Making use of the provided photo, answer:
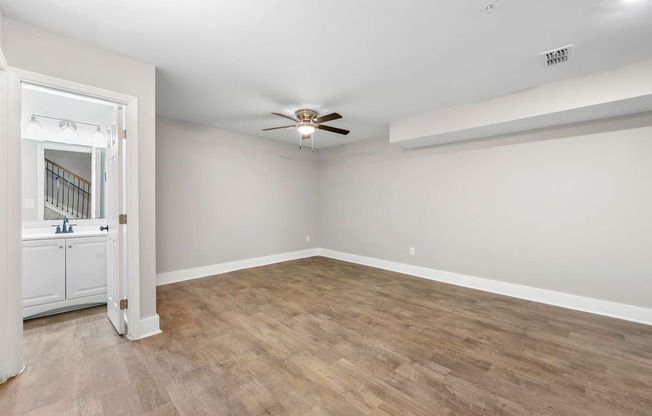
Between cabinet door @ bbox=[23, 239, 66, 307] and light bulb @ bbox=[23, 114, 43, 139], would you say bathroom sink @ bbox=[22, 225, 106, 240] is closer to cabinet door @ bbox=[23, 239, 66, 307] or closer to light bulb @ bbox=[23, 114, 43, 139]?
cabinet door @ bbox=[23, 239, 66, 307]

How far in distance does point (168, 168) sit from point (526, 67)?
495cm

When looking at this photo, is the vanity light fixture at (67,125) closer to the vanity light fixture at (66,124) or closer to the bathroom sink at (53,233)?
the vanity light fixture at (66,124)

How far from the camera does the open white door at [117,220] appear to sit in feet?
8.20

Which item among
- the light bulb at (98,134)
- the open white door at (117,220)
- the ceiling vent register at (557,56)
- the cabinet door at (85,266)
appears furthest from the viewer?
the light bulb at (98,134)

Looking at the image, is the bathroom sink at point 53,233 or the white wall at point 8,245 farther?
the bathroom sink at point 53,233

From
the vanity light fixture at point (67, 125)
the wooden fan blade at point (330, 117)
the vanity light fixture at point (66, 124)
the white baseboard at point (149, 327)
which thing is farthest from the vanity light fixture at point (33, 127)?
the wooden fan blade at point (330, 117)

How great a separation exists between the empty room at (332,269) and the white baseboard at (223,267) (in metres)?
0.04

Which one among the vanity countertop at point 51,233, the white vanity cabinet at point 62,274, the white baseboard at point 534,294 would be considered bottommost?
the white baseboard at point 534,294

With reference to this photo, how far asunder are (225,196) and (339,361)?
3761 mm

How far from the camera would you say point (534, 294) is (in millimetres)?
3607

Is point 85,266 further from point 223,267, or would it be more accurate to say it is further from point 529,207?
point 529,207

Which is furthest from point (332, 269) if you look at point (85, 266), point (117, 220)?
point (85, 266)

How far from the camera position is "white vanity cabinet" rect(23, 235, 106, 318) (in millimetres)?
2871

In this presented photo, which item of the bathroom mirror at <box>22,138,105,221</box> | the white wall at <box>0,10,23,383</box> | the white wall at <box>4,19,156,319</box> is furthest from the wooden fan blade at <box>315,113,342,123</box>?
the bathroom mirror at <box>22,138,105,221</box>
